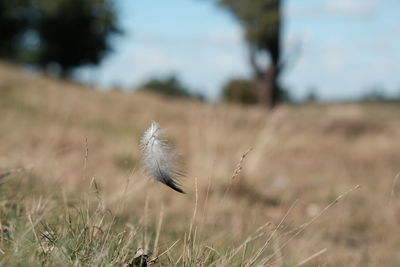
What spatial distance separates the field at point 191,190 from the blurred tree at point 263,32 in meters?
6.79

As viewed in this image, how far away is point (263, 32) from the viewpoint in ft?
56.5

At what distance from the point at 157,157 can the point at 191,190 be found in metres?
3.38

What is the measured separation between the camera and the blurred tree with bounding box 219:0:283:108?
17.3m

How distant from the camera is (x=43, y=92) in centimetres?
1020

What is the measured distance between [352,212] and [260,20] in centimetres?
1325

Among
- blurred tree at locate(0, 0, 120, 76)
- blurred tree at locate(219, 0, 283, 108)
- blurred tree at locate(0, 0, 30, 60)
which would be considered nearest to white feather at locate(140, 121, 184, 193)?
blurred tree at locate(219, 0, 283, 108)

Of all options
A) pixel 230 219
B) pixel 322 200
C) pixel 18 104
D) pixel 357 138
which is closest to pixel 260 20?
pixel 357 138

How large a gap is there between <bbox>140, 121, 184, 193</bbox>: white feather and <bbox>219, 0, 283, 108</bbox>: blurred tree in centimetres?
1621

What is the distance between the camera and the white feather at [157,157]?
1.38m

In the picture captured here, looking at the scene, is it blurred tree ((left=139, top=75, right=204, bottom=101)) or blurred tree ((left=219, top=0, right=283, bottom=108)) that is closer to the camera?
blurred tree ((left=219, top=0, right=283, bottom=108))

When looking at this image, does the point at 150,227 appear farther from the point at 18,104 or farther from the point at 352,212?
the point at 18,104

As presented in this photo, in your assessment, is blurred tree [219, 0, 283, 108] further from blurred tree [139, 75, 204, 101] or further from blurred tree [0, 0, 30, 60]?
blurred tree [139, 75, 204, 101]

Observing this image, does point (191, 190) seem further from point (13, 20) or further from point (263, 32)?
point (13, 20)

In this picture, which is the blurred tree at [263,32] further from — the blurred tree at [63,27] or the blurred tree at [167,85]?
the blurred tree at [167,85]
